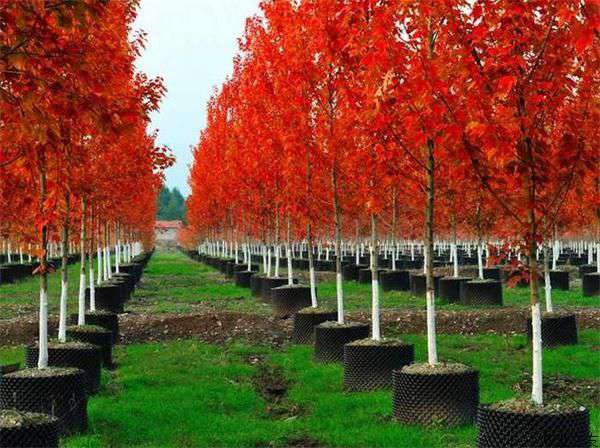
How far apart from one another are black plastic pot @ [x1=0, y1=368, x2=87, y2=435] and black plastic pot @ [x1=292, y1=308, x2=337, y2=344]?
6.65m

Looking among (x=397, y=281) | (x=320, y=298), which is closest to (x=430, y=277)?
(x=320, y=298)

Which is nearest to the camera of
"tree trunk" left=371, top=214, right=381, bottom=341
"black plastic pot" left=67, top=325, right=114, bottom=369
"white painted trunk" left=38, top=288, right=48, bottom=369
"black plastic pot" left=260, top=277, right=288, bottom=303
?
"white painted trunk" left=38, top=288, right=48, bottom=369

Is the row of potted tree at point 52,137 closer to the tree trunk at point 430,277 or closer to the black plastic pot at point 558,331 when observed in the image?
the tree trunk at point 430,277

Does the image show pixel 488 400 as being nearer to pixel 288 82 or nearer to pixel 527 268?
pixel 527 268

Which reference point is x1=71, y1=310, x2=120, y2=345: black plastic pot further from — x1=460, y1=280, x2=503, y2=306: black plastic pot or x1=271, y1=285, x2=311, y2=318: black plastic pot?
x1=460, y1=280, x2=503, y2=306: black plastic pot

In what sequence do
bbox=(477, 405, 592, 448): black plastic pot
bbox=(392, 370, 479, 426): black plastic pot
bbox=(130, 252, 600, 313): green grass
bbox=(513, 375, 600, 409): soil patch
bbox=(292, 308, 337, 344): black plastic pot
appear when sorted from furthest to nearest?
bbox=(130, 252, 600, 313): green grass → bbox=(292, 308, 337, 344): black plastic pot → bbox=(513, 375, 600, 409): soil patch → bbox=(392, 370, 479, 426): black plastic pot → bbox=(477, 405, 592, 448): black plastic pot

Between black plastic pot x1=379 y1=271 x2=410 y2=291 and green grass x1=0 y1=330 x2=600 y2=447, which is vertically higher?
black plastic pot x1=379 y1=271 x2=410 y2=291

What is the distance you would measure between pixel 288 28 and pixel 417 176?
563cm

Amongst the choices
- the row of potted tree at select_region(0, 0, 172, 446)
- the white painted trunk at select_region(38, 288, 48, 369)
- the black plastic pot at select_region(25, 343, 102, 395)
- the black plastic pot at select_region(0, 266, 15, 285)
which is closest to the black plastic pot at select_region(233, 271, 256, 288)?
the black plastic pot at select_region(0, 266, 15, 285)

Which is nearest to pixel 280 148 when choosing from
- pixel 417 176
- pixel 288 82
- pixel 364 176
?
pixel 288 82

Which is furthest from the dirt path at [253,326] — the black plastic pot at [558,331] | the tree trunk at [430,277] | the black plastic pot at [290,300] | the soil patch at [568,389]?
the tree trunk at [430,277]

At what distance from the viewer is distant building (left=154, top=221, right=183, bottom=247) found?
181375mm

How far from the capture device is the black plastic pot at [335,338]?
40.7 ft

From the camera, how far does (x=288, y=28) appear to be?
14555mm
